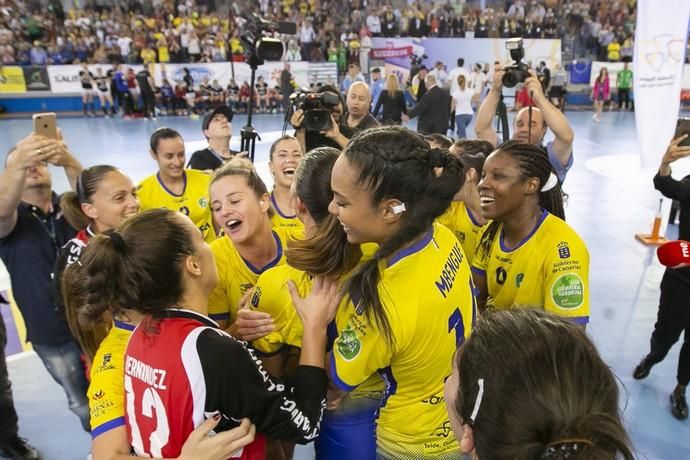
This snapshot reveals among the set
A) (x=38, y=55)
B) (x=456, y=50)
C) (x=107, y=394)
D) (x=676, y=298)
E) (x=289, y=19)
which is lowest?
(x=676, y=298)

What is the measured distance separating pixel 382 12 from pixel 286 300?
21.3 meters

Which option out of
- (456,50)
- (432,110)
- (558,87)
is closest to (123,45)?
(456,50)

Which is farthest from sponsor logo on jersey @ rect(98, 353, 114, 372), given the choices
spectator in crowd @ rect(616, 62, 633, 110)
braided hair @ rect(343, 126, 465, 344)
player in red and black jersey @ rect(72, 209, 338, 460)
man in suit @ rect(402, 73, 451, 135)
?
spectator in crowd @ rect(616, 62, 633, 110)

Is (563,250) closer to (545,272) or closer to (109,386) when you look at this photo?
(545,272)

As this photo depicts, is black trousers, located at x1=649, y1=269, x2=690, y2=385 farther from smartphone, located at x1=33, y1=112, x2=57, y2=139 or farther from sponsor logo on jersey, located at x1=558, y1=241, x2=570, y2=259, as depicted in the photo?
smartphone, located at x1=33, y1=112, x2=57, y2=139

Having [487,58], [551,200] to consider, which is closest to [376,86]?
[487,58]

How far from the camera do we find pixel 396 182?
1.53 m

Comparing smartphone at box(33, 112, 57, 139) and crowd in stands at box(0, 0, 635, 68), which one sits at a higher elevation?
crowd in stands at box(0, 0, 635, 68)

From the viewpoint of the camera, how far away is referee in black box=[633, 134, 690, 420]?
3145 millimetres

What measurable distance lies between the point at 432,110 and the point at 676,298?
616 cm

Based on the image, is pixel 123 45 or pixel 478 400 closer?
pixel 478 400

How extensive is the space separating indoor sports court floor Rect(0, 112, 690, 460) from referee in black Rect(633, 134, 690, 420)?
0.69 feet

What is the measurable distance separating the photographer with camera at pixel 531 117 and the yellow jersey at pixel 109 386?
2.48 meters

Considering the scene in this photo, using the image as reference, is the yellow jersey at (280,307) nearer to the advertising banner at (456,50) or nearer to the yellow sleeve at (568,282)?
the yellow sleeve at (568,282)
